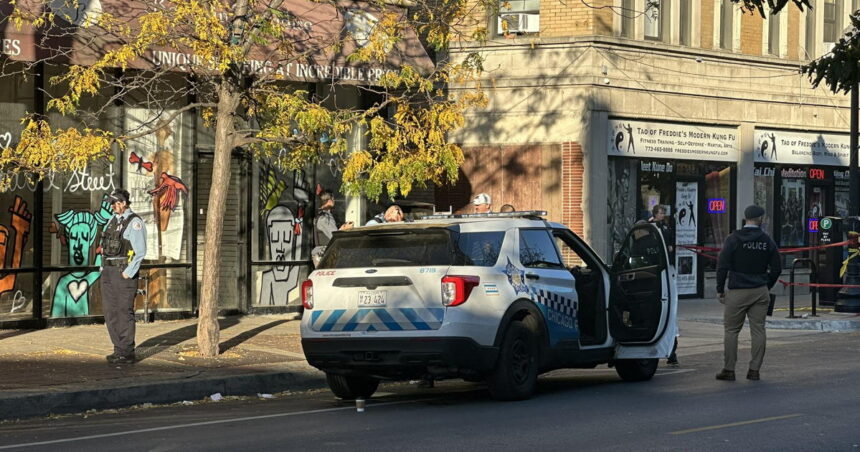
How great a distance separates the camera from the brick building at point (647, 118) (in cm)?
2477

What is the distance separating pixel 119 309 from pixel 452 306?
4509 mm

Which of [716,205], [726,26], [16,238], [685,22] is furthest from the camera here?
[716,205]

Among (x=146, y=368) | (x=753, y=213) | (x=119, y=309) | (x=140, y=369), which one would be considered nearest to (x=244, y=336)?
(x=119, y=309)

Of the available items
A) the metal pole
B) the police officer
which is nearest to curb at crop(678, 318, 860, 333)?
the metal pole

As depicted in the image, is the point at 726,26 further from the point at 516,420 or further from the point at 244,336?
the point at 516,420

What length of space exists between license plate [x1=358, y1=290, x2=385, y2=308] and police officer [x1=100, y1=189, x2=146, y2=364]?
3.58 meters

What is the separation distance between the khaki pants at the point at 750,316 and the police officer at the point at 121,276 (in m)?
6.41

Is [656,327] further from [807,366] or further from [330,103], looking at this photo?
[330,103]

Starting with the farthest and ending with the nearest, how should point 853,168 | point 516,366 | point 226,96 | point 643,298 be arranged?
point 853,168, point 226,96, point 643,298, point 516,366

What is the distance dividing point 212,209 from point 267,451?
21.0ft

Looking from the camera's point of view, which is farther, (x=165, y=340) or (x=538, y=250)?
(x=165, y=340)

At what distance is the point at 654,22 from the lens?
26.0 m

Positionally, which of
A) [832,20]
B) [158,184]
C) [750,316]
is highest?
[832,20]

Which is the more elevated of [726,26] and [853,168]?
[726,26]
